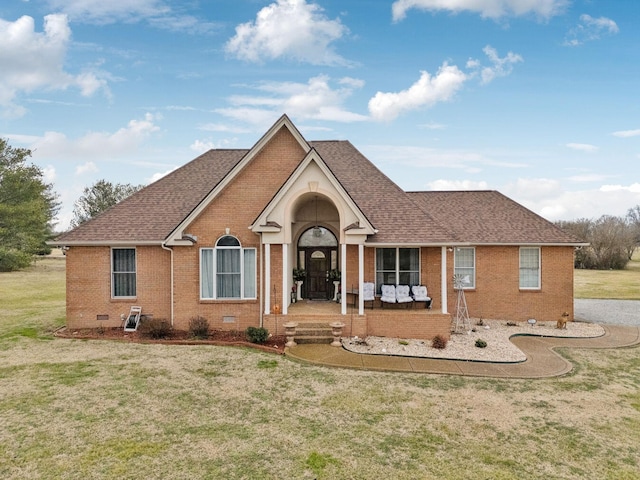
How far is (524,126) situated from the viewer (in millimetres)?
22016

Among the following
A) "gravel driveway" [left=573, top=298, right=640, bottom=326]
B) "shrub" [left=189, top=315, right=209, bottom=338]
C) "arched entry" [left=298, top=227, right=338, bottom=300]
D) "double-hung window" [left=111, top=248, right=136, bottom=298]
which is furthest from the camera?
"gravel driveway" [left=573, top=298, right=640, bottom=326]

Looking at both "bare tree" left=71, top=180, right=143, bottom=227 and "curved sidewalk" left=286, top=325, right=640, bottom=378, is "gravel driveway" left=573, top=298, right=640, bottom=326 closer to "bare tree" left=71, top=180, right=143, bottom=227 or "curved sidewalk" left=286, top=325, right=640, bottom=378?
"curved sidewalk" left=286, top=325, right=640, bottom=378

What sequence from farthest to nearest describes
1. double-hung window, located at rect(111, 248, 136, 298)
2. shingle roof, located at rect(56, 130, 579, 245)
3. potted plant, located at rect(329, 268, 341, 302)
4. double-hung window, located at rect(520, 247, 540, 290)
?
double-hung window, located at rect(520, 247, 540, 290), potted plant, located at rect(329, 268, 341, 302), double-hung window, located at rect(111, 248, 136, 298), shingle roof, located at rect(56, 130, 579, 245)

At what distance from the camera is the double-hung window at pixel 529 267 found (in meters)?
17.3

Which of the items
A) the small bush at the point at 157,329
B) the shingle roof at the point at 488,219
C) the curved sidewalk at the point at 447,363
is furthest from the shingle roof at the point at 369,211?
the curved sidewalk at the point at 447,363

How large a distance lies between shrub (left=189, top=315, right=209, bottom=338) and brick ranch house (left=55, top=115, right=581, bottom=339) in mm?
532

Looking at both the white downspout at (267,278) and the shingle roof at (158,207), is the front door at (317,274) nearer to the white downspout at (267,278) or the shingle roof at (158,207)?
the white downspout at (267,278)

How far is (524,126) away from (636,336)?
510 inches

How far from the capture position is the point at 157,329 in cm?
1315

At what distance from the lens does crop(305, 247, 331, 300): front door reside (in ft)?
53.3

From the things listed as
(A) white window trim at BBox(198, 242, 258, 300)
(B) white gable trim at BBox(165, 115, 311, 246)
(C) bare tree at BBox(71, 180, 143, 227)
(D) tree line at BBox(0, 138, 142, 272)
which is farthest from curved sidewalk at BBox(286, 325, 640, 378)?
(C) bare tree at BBox(71, 180, 143, 227)

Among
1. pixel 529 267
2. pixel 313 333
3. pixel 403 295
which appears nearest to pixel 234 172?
pixel 313 333

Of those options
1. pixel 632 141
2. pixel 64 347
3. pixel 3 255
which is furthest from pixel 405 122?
pixel 3 255

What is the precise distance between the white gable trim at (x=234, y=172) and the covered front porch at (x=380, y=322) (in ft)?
14.7
